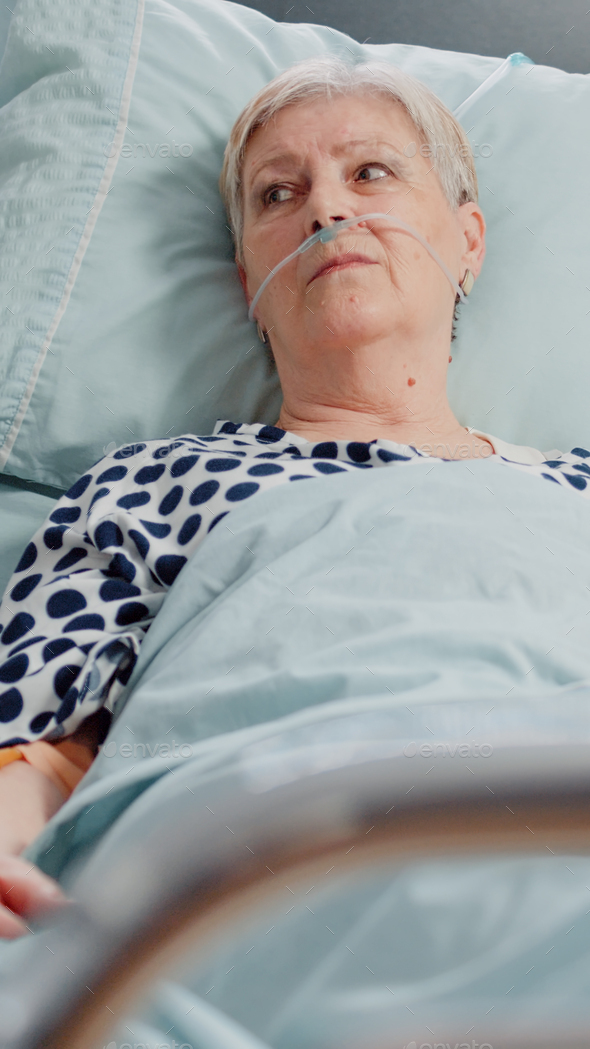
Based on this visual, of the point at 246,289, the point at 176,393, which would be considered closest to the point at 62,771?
the point at 176,393

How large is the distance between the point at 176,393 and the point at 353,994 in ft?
3.00

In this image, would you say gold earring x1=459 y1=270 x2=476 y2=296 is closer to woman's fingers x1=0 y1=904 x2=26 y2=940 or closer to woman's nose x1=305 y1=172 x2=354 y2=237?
woman's nose x1=305 y1=172 x2=354 y2=237

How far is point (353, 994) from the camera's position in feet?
1.50

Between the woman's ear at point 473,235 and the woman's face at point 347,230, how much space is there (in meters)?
0.02

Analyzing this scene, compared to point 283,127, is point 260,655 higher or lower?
lower

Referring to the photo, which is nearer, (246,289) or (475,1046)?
(475,1046)

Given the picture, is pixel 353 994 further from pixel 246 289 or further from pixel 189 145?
pixel 189 145

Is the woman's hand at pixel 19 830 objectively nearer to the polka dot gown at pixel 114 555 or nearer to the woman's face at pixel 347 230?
the polka dot gown at pixel 114 555

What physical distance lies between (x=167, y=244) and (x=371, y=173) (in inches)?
13.5

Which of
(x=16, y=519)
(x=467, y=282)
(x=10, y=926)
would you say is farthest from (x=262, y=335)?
(x=10, y=926)

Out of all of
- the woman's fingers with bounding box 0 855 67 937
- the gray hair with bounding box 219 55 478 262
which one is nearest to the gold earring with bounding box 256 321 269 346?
the gray hair with bounding box 219 55 478 262

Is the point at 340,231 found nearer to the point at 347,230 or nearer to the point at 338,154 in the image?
the point at 347,230

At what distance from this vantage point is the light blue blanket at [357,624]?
0.52m

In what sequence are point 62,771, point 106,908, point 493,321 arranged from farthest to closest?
1. point 493,321
2. point 62,771
3. point 106,908
